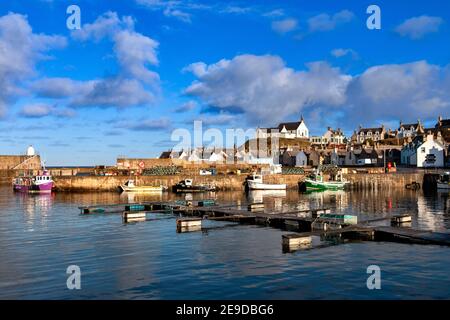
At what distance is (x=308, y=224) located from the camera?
3522 centimetres

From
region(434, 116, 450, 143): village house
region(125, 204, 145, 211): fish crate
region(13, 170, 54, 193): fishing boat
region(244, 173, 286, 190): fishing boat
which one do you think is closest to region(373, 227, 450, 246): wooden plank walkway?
region(125, 204, 145, 211): fish crate

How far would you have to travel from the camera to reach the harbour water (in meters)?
Result: 18.5

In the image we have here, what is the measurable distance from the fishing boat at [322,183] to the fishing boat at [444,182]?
16.5m

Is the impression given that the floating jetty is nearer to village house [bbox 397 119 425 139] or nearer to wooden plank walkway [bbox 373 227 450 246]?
wooden plank walkway [bbox 373 227 450 246]

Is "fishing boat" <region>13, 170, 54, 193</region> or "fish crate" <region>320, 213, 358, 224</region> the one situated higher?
"fishing boat" <region>13, 170, 54, 193</region>

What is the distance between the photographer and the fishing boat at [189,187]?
83562 millimetres

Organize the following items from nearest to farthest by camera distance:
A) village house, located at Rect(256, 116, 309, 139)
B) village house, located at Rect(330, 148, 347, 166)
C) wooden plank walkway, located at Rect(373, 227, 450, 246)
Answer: wooden plank walkway, located at Rect(373, 227, 450, 246), village house, located at Rect(330, 148, 347, 166), village house, located at Rect(256, 116, 309, 139)

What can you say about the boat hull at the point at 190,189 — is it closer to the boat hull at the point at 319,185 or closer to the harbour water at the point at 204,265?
the boat hull at the point at 319,185

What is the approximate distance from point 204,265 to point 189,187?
60.9m

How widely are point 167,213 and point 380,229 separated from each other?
957 inches

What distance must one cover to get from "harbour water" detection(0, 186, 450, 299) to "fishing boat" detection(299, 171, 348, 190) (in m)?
49.4

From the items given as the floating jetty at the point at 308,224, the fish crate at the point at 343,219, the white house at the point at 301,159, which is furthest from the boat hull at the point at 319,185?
the fish crate at the point at 343,219

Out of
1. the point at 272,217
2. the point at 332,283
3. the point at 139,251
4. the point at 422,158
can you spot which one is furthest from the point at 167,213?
the point at 422,158
